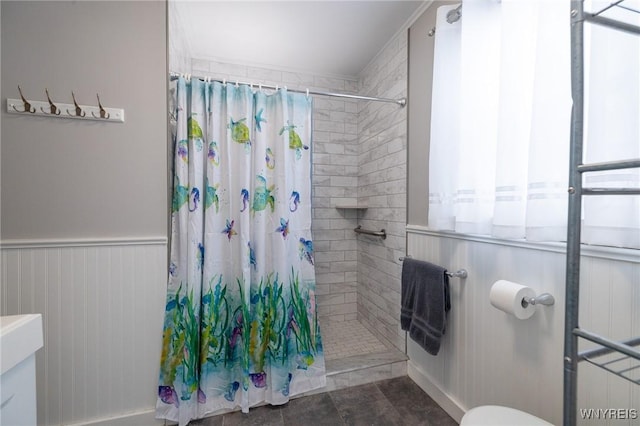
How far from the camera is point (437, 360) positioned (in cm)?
155

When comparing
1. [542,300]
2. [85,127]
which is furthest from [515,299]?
[85,127]

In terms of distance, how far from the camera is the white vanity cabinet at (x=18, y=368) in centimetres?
63

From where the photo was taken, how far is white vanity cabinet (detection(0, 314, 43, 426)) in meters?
0.63

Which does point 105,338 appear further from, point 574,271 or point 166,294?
point 574,271

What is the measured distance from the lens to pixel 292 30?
75.4 inches

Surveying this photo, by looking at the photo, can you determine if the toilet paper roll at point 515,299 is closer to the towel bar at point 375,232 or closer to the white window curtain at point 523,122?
the white window curtain at point 523,122

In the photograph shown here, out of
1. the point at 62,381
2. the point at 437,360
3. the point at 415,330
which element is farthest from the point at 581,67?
the point at 62,381

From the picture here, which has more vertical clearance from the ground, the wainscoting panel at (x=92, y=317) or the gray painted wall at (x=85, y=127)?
the gray painted wall at (x=85, y=127)

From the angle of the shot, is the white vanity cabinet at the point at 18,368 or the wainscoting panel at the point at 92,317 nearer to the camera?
the white vanity cabinet at the point at 18,368

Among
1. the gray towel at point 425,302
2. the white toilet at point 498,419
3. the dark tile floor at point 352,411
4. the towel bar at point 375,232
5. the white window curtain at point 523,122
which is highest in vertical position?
the white window curtain at point 523,122

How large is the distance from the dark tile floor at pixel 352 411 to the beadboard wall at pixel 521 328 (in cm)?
12

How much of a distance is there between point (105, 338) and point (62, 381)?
27 centimetres

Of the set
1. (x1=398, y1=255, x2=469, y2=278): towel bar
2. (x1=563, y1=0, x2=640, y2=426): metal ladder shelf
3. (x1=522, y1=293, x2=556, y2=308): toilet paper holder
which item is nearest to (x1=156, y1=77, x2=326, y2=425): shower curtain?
(x1=398, y1=255, x2=469, y2=278): towel bar

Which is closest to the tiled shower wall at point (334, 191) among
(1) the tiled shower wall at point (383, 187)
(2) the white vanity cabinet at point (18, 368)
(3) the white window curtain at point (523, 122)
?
(1) the tiled shower wall at point (383, 187)
